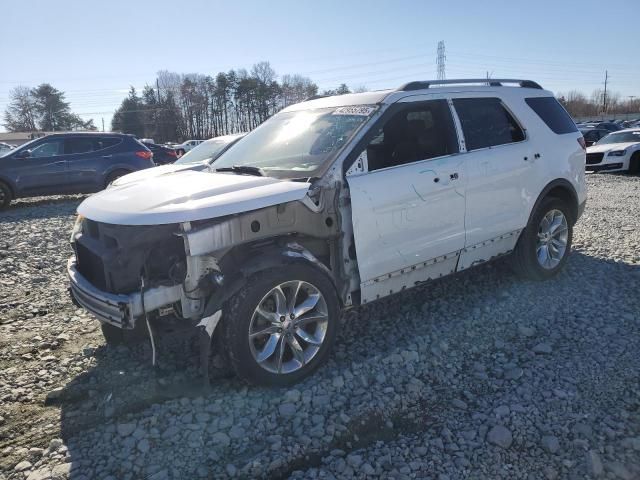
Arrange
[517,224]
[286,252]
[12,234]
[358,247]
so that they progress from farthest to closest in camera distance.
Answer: [12,234]
[517,224]
[358,247]
[286,252]

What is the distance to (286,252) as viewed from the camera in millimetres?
3213

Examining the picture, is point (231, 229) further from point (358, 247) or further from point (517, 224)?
point (517, 224)

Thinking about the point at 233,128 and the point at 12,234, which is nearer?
the point at 12,234

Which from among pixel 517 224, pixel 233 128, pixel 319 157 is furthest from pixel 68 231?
pixel 233 128

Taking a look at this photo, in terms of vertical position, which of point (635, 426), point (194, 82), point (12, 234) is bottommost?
point (635, 426)

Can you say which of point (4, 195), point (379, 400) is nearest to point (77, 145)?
point (4, 195)

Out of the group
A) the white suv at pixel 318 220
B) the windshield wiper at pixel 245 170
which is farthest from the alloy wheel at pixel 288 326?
the windshield wiper at pixel 245 170

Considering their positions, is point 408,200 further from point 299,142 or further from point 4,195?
point 4,195

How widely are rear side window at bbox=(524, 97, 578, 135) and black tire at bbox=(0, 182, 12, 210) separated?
1199 cm

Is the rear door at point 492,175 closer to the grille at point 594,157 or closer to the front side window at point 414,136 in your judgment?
the front side window at point 414,136

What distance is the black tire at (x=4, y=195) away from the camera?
11.9m

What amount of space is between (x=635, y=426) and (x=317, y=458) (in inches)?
71.0

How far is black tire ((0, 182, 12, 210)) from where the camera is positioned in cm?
1190

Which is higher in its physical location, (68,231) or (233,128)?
(233,128)
